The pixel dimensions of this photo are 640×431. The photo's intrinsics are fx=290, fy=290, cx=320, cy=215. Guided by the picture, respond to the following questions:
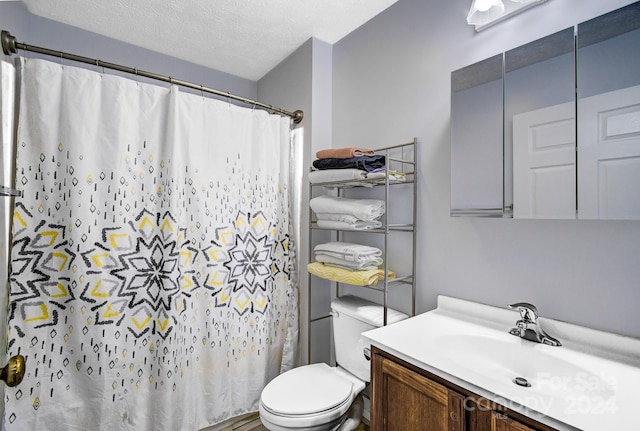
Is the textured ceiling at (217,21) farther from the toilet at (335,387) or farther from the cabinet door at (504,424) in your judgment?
the cabinet door at (504,424)

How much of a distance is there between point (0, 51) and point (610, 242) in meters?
2.44

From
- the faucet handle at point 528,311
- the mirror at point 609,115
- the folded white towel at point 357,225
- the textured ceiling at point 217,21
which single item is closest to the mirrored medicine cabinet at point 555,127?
the mirror at point 609,115

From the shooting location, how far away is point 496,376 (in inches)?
38.4

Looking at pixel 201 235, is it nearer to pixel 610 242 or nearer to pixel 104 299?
pixel 104 299

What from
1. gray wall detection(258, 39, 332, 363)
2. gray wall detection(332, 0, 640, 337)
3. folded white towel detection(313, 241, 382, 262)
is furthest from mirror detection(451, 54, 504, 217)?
gray wall detection(258, 39, 332, 363)

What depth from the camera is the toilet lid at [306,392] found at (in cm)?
129

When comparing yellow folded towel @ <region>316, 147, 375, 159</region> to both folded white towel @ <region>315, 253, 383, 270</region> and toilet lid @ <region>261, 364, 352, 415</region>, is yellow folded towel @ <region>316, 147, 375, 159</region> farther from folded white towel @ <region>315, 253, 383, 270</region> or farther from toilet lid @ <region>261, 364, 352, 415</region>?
toilet lid @ <region>261, 364, 352, 415</region>

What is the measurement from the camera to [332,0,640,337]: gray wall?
38.7 inches

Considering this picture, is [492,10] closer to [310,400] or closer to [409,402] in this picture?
[409,402]

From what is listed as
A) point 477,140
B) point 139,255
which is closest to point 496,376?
point 477,140

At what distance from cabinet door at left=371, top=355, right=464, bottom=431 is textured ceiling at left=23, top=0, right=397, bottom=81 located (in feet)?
6.11

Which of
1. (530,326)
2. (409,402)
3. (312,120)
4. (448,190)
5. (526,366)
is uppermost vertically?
(312,120)

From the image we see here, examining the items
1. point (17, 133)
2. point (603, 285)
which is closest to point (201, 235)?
point (17, 133)

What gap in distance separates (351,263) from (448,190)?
605mm
